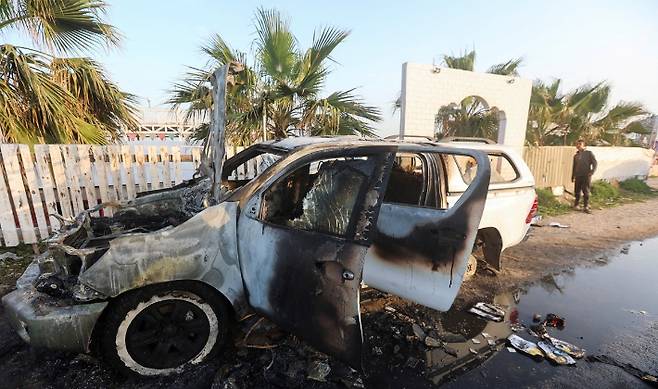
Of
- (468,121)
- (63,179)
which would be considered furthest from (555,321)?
(468,121)

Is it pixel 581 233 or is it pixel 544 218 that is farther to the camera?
pixel 544 218

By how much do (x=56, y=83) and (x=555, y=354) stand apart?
707 centimetres

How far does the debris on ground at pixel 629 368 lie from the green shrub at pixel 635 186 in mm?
12658

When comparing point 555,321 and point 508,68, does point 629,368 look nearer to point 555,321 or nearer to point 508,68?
point 555,321

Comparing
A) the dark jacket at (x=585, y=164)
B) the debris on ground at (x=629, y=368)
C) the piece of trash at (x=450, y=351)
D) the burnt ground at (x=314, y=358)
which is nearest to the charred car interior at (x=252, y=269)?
the burnt ground at (x=314, y=358)

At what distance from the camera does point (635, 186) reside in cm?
1180

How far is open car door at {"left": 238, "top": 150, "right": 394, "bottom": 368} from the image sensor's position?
2066mm

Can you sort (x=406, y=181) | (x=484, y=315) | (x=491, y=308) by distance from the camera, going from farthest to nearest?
(x=406, y=181) < (x=491, y=308) < (x=484, y=315)

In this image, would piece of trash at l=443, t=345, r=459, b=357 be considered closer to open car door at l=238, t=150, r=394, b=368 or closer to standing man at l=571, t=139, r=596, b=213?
open car door at l=238, t=150, r=394, b=368

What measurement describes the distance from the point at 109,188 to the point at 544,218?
357 inches

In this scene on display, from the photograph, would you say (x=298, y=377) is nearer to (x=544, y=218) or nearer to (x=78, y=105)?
(x=78, y=105)

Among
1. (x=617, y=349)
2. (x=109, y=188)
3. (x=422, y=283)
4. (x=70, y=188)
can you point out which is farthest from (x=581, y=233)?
(x=70, y=188)

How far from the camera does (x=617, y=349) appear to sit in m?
2.78

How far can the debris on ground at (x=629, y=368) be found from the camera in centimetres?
241
